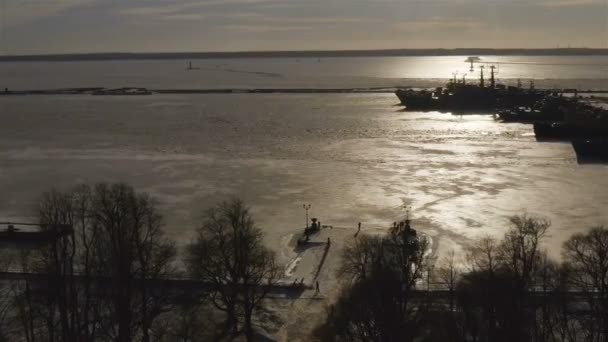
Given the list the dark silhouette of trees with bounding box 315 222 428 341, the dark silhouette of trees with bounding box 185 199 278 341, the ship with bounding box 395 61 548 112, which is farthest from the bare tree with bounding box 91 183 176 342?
the ship with bounding box 395 61 548 112

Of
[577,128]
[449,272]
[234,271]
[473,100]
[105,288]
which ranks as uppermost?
[473,100]

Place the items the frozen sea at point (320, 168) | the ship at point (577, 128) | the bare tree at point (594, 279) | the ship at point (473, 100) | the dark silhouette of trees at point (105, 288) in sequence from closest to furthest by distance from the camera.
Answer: the bare tree at point (594, 279) → the dark silhouette of trees at point (105, 288) → the frozen sea at point (320, 168) → the ship at point (577, 128) → the ship at point (473, 100)

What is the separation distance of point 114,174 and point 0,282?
466 inches

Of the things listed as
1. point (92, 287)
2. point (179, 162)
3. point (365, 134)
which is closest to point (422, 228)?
point (92, 287)

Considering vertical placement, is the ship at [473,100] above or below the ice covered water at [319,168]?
above

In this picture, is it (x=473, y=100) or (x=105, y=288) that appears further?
(x=473, y=100)

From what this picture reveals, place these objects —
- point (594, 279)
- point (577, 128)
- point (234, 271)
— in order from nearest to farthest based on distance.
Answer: point (594, 279) → point (234, 271) → point (577, 128)

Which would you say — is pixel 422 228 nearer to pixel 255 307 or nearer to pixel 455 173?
pixel 255 307

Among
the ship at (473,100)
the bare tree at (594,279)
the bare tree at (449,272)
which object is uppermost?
the ship at (473,100)

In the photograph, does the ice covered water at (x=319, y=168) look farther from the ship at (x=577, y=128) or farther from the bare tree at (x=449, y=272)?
the ship at (x=577, y=128)

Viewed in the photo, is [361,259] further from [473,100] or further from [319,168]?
[473,100]

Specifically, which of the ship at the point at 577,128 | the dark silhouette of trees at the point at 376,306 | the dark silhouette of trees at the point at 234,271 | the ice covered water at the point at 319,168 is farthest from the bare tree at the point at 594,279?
the ship at the point at 577,128

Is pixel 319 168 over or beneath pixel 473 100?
beneath

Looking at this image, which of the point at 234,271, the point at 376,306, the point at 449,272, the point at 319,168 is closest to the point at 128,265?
the point at 234,271
